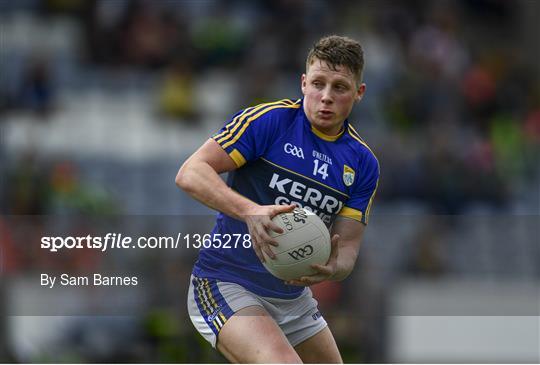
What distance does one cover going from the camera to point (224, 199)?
4.81m

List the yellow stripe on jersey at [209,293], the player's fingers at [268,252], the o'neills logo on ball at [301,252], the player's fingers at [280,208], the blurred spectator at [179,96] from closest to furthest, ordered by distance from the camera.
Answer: the player's fingers at [280,208]
the player's fingers at [268,252]
the o'neills logo on ball at [301,252]
the yellow stripe on jersey at [209,293]
the blurred spectator at [179,96]

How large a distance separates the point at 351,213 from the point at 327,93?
66 cm

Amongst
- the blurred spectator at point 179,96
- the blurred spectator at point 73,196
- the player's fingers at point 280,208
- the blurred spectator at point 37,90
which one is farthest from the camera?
the blurred spectator at point 179,96

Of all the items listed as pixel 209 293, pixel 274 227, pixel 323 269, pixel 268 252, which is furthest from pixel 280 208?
pixel 209 293

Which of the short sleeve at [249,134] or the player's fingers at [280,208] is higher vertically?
the short sleeve at [249,134]

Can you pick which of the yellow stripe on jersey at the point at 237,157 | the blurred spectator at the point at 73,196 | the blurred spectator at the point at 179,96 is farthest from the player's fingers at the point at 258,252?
the blurred spectator at the point at 179,96

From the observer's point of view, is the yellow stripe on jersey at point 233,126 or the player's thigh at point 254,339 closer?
the player's thigh at point 254,339

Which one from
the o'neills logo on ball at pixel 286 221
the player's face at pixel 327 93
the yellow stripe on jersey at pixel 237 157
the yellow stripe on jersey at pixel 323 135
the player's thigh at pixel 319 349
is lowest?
the player's thigh at pixel 319 349

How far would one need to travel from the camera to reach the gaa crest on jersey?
17.5ft

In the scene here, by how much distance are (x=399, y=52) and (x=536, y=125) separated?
87.2 inches

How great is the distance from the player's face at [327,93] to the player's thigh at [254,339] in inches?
40.2

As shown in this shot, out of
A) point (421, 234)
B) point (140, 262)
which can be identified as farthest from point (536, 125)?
point (140, 262)

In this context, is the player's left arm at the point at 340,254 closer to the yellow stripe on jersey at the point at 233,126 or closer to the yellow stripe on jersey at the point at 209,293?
the yellow stripe on jersey at the point at 209,293

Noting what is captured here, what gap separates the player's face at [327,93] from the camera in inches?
202
